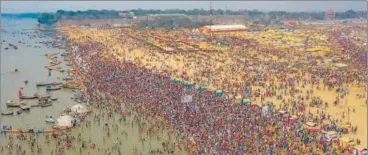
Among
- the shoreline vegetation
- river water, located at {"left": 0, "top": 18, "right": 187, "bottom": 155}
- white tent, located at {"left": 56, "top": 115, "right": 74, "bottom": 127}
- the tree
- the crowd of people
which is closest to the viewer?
the crowd of people

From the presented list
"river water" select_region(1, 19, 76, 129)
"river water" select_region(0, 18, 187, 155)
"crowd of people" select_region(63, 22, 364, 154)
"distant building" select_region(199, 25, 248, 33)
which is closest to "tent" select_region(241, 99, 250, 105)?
"crowd of people" select_region(63, 22, 364, 154)

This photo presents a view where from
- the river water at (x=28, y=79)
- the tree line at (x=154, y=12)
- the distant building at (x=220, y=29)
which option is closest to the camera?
the river water at (x=28, y=79)

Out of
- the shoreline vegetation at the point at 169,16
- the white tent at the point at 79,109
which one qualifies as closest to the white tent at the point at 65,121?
the white tent at the point at 79,109

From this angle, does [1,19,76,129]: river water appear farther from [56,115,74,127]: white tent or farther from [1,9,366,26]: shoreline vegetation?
[1,9,366,26]: shoreline vegetation

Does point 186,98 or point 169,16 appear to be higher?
point 169,16

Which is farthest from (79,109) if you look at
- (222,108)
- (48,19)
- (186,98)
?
(48,19)

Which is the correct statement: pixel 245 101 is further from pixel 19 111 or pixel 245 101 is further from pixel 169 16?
pixel 169 16

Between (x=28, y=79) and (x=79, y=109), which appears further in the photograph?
(x=28, y=79)

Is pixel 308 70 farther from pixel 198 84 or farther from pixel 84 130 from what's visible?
pixel 84 130

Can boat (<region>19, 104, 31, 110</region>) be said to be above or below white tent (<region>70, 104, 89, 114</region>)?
below

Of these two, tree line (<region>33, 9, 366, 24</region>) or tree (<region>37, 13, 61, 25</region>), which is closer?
tree (<region>37, 13, 61, 25</region>)

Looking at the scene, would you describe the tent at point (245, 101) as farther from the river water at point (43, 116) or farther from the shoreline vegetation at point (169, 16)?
the shoreline vegetation at point (169, 16)

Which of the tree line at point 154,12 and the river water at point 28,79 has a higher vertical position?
the tree line at point 154,12
